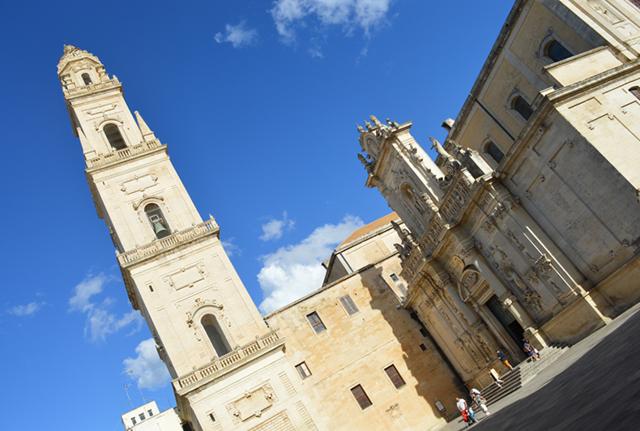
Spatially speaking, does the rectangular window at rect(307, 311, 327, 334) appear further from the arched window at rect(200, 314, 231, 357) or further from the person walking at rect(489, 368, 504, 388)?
the person walking at rect(489, 368, 504, 388)

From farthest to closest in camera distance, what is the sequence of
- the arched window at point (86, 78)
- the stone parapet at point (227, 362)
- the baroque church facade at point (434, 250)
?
the arched window at point (86, 78) → the stone parapet at point (227, 362) → the baroque church facade at point (434, 250)

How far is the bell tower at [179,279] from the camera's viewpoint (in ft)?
80.3

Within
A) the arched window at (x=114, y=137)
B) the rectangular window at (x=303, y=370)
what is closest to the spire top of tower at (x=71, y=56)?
the arched window at (x=114, y=137)

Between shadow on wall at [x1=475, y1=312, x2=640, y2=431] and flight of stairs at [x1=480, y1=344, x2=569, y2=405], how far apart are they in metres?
5.80

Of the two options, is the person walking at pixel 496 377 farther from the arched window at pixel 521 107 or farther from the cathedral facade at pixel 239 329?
the arched window at pixel 521 107

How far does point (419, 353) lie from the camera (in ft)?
96.6

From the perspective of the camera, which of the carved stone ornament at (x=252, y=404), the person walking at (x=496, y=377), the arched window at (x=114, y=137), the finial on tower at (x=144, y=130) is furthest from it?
the arched window at (x=114, y=137)

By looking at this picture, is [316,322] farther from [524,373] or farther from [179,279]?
[524,373]

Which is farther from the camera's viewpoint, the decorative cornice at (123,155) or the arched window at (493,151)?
the decorative cornice at (123,155)

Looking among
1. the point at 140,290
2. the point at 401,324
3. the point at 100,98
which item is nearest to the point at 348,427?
the point at 401,324

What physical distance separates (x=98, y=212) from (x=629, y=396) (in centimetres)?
3203

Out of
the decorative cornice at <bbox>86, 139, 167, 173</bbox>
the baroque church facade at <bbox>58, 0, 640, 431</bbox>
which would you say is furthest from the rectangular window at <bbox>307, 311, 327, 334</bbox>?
the decorative cornice at <bbox>86, 139, 167, 173</bbox>

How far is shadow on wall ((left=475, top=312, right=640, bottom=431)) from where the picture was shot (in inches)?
269

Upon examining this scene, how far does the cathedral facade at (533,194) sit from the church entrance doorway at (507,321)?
62 mm
